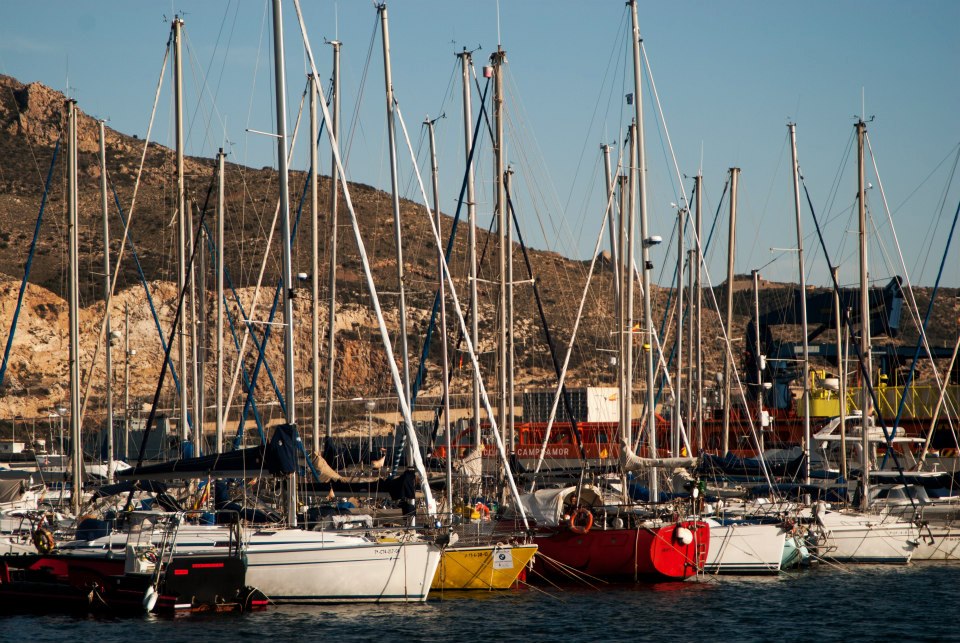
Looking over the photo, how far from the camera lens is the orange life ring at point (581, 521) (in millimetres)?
24703

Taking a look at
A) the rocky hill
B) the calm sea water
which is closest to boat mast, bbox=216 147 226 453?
the calm sea water

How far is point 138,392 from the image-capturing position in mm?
74688

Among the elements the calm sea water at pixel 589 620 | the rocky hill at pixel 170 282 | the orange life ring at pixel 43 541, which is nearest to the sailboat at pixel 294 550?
the calm sea water at pixel 589 620

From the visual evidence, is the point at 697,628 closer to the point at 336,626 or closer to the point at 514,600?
the point at 514,600

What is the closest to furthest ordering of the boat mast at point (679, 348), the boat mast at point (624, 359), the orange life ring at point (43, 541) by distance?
the orange life ring at point (43, 541) < the boat mast at point (624, 359) < the boat mast at point (679, 348)

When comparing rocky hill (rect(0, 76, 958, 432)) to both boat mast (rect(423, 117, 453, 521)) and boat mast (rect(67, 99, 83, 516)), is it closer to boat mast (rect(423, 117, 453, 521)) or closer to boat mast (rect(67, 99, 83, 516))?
boat mast (rect(423, 117, 453, 521))

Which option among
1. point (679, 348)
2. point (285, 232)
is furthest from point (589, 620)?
point (679, 348)

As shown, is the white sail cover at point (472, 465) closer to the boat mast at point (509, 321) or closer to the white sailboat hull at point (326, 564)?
the boat mast at point (509, 321)

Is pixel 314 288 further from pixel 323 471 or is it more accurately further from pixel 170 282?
pixel 170 282

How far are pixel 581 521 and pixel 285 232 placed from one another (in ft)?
28.5

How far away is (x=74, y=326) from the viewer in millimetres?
26141

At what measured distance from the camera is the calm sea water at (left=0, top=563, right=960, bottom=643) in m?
→ 20.1

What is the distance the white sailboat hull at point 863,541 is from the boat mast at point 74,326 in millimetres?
17710

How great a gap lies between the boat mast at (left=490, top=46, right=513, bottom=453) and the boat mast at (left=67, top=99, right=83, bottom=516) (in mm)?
9383
